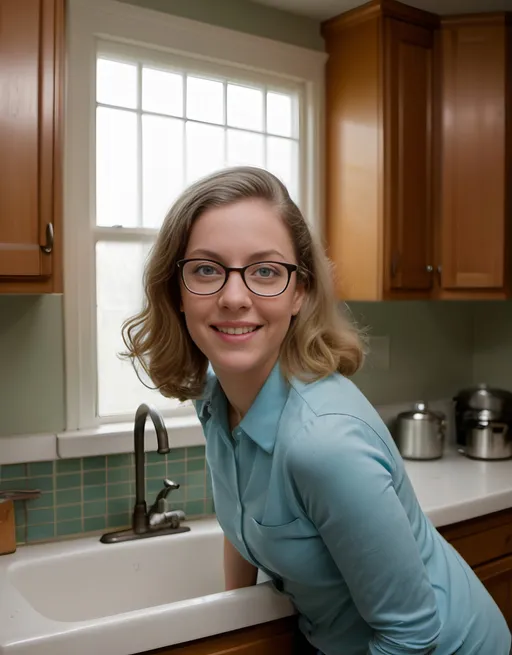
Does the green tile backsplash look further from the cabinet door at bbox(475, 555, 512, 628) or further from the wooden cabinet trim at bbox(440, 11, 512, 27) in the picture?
the wooden cabinet trim at bbox(440, 11, 512, 27)

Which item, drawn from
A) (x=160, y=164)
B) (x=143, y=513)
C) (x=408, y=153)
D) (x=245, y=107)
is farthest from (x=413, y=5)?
(x=143, y=513)

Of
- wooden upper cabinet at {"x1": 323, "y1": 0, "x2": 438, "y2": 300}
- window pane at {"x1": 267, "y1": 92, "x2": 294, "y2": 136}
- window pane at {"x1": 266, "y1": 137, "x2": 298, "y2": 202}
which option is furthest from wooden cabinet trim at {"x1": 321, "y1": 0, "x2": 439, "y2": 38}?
window pane at {"x1": 266, "y1": 137, "x2": 298, "y2": 202}

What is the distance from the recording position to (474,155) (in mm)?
2338

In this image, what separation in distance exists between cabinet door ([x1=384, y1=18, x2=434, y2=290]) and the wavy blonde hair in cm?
107

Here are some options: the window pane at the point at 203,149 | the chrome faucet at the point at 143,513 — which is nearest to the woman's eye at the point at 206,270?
the chrome faucet at the point at 143,513

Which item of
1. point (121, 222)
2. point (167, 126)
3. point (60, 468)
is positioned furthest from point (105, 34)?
point (60, 468)

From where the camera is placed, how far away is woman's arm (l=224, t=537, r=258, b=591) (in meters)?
1.51

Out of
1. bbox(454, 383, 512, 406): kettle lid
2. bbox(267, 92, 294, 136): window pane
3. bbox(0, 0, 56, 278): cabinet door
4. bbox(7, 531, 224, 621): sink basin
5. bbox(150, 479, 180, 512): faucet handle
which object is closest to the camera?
bbox(0, 0, 56, 278): cabinet door

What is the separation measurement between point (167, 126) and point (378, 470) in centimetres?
152

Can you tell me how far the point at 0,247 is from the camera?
1469 millimetres

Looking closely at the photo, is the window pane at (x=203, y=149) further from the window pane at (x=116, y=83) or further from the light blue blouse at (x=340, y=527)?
the light blue blouse at (x=340, y=527)

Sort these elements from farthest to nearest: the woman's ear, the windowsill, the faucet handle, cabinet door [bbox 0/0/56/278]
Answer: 1. the faucet handle
2. the windowsill
3. cabinet door [bbox 0/0/56/278]
4. the woman's ear

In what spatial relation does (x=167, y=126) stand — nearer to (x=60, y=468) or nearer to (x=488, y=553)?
(x=60, y=468)

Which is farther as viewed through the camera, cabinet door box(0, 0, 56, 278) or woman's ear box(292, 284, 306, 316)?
cabinet door box(0, 0, 56, 278)
